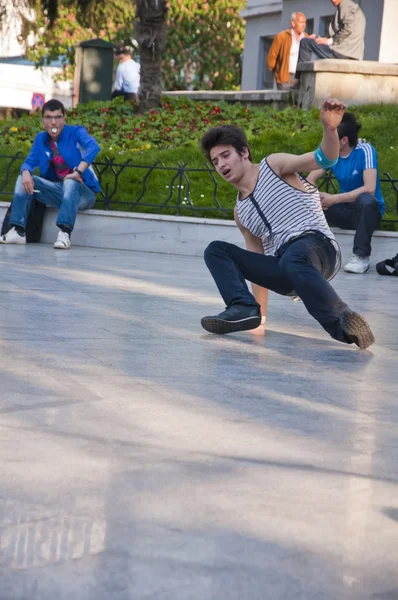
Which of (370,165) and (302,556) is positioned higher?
(370,165)

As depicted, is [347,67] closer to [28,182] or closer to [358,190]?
[358,190]

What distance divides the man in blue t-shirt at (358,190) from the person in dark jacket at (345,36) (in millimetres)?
7641

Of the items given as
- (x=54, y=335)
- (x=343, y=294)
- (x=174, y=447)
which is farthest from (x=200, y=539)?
(x=343, y=294)

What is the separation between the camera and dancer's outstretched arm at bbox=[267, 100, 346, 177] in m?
5.16

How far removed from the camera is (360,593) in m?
2.46

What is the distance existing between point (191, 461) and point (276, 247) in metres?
2.84

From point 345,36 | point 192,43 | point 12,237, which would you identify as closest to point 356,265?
point 12,237

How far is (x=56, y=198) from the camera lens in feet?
37.1

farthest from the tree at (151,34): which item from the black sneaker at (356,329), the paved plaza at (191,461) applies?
the black sneaker at (356,329)

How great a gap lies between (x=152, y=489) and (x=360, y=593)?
866 millimetres

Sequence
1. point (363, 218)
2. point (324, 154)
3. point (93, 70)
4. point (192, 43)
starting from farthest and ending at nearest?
point (192, 43)
point (93, 70)
point (363, 218)
point (324, 154)

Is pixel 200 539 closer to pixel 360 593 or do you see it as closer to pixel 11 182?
pixel 360 593

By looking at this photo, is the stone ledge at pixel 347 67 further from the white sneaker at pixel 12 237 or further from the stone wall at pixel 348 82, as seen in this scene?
the white sneaker at pixel 12 237

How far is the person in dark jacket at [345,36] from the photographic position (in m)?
→ 17.3
